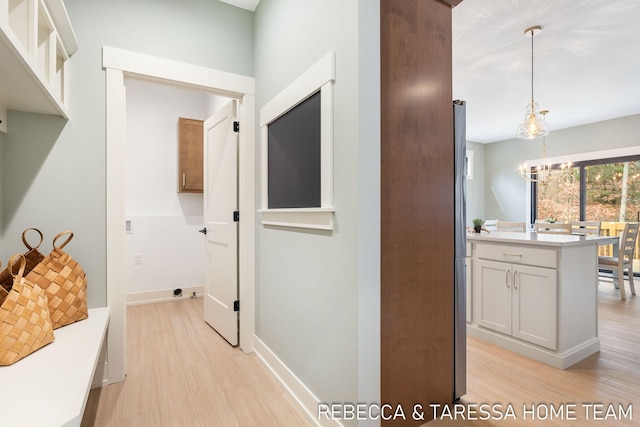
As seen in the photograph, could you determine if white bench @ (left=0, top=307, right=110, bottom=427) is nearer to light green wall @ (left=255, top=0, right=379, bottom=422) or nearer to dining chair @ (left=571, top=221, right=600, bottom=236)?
light green wall @ (left=255, top=0, right=379, bottom=422)

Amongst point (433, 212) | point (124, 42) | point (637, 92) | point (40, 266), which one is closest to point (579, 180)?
point (637, 92)

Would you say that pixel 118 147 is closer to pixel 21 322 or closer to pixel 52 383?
pixel 21 322

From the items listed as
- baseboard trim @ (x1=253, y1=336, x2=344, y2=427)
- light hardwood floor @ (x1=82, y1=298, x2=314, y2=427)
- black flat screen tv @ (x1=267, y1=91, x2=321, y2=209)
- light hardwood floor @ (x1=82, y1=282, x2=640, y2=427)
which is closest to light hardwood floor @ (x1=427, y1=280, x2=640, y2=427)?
light hardwood floor @ (x1=82, y1=282, x2=640, y2=427)

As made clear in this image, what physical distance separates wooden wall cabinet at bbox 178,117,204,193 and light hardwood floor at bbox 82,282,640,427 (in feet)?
5.88

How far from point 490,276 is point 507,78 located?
2440 millimetres

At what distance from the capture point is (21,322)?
1238mm

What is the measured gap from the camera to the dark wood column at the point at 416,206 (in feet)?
4.72

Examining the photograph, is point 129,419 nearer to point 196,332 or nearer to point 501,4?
point 196,332

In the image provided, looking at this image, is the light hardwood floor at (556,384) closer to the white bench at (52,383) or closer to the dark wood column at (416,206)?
the dark wood column at (416,206)

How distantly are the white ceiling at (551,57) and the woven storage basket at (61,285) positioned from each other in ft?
10.0

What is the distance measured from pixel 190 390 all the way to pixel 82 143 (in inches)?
63.5

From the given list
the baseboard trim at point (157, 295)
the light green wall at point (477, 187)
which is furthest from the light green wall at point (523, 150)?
the baseboard trim at point (157, 295)

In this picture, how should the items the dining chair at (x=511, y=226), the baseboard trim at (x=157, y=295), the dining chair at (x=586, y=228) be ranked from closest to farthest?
1. the baseboard trim at (x=157, y=295)
2. the dining chair at (x=586, y=228)
3. the dining chair at (x=511, y=226)

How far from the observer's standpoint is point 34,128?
1783 millimetres
